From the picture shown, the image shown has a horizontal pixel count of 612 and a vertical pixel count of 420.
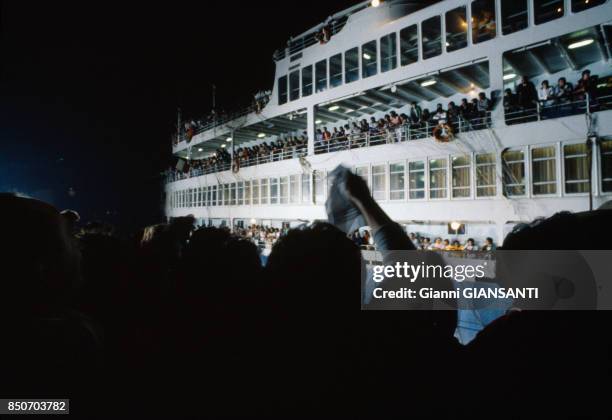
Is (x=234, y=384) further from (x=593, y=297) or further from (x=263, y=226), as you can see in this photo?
(x=263, y=226)

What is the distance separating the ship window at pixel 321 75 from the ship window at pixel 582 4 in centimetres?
1242

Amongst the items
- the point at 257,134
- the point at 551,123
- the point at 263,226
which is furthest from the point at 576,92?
the point at 257,134

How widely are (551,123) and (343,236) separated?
14540 millimetres

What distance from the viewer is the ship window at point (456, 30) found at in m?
14.5

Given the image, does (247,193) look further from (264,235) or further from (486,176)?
(486,176)

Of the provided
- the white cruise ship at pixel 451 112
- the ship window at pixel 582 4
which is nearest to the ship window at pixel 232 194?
the white cruise ship at pixel 451 112

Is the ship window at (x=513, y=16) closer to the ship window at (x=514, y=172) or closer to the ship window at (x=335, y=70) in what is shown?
the ship window at (x=514, y=172)

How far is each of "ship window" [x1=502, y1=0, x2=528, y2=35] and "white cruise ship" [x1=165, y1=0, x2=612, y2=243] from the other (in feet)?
0.13

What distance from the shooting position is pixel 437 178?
49.5 ft

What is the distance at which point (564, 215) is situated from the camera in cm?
91

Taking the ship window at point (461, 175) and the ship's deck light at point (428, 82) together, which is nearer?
the ship window at point (461, 175)

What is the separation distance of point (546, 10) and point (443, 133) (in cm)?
604

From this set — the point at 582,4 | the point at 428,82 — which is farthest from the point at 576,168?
the point at 428,82

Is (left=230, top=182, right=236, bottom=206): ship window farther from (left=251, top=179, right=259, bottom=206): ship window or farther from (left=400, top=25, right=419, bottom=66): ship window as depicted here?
(left=400, top=25, right=419, bottom=66): ship window
